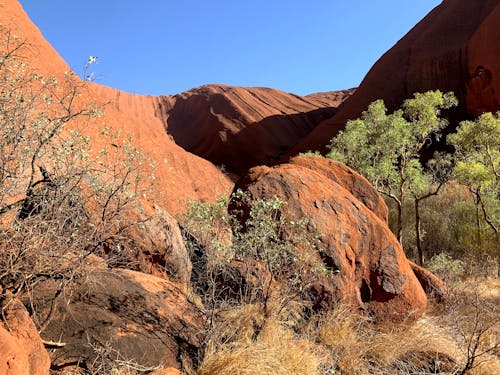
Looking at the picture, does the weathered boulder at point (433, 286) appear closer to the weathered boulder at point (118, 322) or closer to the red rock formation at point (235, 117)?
the weathered boulder at point (118, 322)

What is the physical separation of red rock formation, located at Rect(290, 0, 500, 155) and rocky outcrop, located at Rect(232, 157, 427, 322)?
80.6ft

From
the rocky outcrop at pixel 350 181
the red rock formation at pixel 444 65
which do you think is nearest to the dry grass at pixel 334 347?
the rocky outcrop at pixel 350 181

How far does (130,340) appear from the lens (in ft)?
10.2

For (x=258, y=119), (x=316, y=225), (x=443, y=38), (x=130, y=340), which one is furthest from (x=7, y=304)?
(x=258, y=119)

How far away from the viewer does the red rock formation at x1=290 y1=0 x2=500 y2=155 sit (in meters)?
26.8

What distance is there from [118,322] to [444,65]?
A: 33461 mm

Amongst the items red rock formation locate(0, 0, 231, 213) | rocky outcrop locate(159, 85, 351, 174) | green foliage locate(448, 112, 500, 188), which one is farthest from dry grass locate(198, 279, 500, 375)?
rocky outcrop locate(159, 85, 351, 174)

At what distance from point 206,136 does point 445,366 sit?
125 feet

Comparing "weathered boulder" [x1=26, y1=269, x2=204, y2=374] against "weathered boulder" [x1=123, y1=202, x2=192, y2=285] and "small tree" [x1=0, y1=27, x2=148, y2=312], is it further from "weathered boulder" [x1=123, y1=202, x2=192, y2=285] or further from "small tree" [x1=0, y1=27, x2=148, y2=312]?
"weathered boulder" [x1=123, y1=202, x2=192, y2=285]

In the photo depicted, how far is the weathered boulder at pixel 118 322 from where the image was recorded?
9.62ft

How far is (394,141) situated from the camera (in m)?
12.2

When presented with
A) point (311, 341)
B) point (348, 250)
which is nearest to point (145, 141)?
point (348, 250)

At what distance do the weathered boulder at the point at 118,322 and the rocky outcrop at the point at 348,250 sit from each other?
203cm

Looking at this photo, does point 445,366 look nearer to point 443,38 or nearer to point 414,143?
point 414,143
